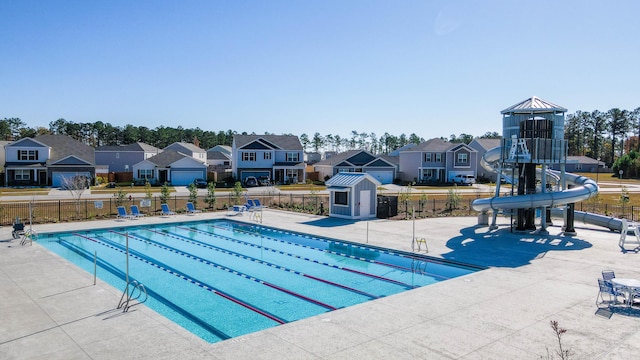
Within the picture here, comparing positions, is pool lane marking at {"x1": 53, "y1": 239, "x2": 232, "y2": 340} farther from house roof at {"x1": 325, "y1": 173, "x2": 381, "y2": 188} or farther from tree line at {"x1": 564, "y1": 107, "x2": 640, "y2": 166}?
tree line at {"x1": 564, "y1": 107, "x2": 640, "y2": 166}

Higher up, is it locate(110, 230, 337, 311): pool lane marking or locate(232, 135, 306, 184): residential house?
locate(232, 135, 306, 184): residential house

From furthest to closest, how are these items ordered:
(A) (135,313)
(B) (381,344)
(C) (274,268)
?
1. (C) (274,268)
2. (A) (135,313)
3. (B) (381,344)

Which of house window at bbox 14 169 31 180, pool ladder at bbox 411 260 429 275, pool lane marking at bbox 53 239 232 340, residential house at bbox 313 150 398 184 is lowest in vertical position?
pool lane marking at bbox 53 239 232 340

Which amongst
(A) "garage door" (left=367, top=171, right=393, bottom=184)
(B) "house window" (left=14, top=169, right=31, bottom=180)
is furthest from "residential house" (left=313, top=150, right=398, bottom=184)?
(B) "house window" (left=14, top=169, right=31, bottom=180)

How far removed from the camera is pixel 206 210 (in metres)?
35.3

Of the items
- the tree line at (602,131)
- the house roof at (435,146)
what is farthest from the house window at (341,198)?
the tree line at (602,131)

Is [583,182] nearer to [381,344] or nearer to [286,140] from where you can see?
[381,344]

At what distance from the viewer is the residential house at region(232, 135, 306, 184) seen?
2527 inches

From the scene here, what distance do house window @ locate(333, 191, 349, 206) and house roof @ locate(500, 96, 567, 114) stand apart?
11.0 meters

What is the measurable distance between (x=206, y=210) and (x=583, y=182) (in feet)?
81.1

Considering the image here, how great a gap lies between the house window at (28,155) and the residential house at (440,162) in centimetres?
5103

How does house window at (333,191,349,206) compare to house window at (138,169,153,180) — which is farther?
house window at (138,169,153,180)

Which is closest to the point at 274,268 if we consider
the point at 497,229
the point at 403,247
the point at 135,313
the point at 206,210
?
the point at 403,247

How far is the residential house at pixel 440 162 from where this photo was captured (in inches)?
2822
